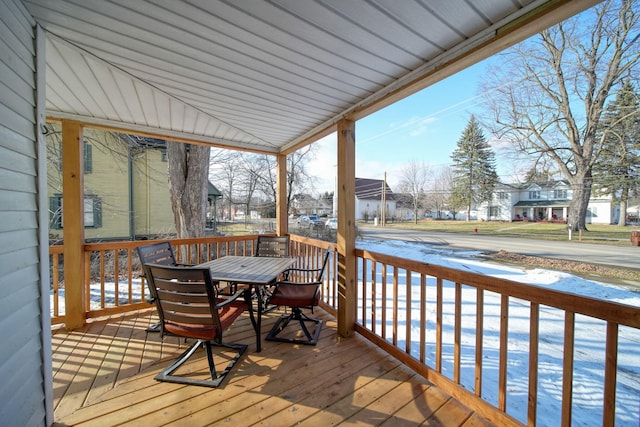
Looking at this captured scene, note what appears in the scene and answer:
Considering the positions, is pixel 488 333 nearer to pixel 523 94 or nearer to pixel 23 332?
pixel 23 332

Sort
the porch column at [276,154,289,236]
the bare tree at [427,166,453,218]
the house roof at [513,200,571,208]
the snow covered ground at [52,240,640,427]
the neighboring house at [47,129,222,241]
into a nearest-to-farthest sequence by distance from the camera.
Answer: the snow covered ground at [52,240,640,427]
the porch column at [276,154,289,236]
the house roof at [513,200,571,208]
the neighboring house at [47,129,222,241]
the bare tree at [427,166,453,218]

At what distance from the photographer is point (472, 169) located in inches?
360

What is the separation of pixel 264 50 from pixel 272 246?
2537 millimetres

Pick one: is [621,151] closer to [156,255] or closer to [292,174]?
[156,255]

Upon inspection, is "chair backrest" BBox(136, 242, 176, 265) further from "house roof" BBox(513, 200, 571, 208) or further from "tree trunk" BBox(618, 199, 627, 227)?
"house roof" BBox(513, 200, 571, 208)

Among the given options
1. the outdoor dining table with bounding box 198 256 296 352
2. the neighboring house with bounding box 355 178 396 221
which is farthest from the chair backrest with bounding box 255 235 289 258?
the neighboring house with bounding box 355 178 396 221

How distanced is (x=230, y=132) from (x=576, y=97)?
642 centimetres

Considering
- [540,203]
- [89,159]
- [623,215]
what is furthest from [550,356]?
[89,159]

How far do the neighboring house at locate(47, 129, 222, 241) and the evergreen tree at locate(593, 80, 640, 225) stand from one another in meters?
10.1

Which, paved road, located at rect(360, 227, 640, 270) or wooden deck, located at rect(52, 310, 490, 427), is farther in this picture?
paved road, located at rect(360, 227, 640, 270)

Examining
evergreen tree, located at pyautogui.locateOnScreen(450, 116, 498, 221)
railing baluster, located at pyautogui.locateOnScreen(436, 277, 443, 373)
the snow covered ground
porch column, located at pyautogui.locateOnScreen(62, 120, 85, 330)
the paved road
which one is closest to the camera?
railing baluster, located at pyautogui.locateOnScreen(436, 277, 443, 373)

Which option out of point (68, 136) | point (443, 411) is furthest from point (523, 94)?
point (68, 136)

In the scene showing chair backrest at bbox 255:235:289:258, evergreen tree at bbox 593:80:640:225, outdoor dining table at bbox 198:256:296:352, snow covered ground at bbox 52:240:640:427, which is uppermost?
evergreen tree at bbox 593:80:640:225

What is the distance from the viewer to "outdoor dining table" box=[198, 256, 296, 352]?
218cm
